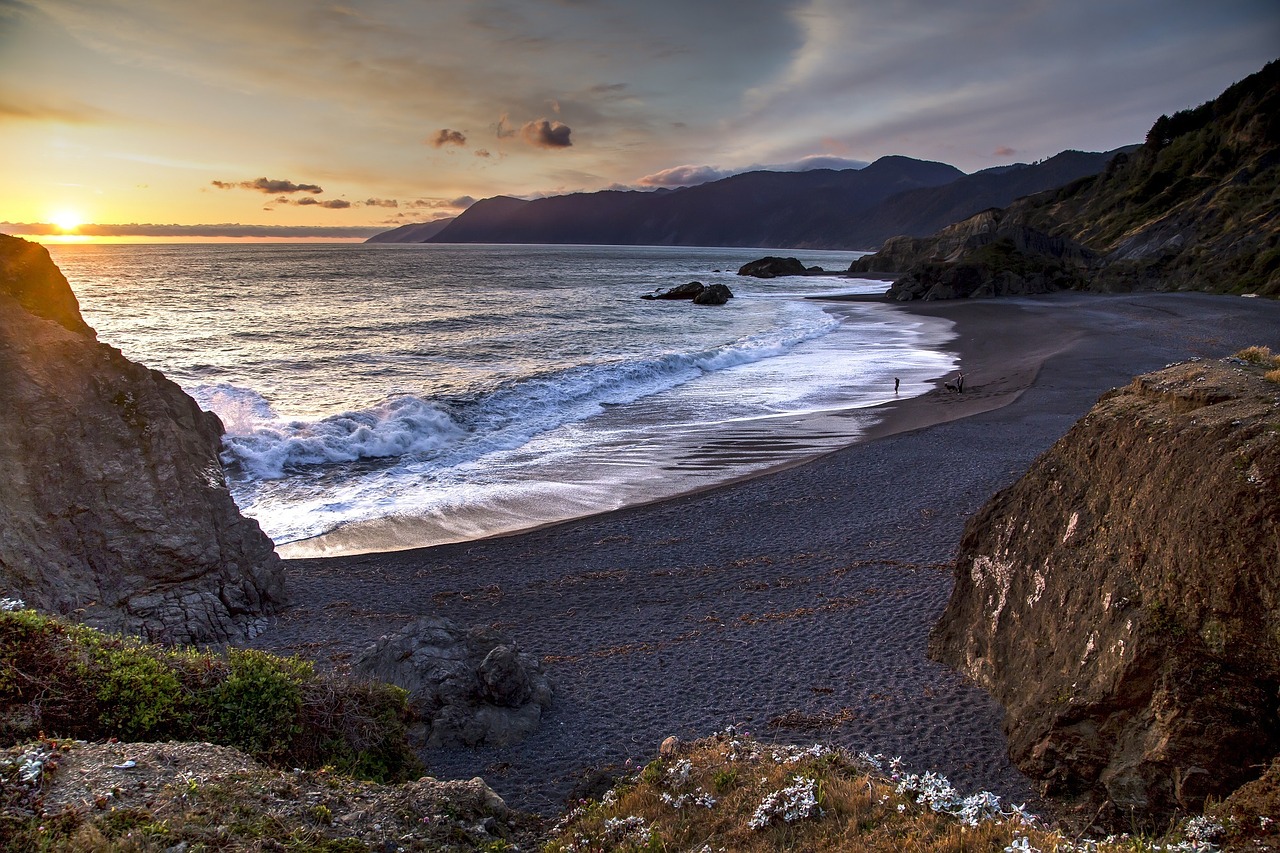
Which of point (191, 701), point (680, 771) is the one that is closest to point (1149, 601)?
point (680, 771)

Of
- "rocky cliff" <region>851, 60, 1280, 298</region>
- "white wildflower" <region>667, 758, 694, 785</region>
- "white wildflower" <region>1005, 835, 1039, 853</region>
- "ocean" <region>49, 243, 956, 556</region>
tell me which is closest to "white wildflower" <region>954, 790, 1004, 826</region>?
"white wildflower" <region>1005, 835, 1039, 853</region>

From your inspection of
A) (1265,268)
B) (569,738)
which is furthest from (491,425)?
(1265,268)

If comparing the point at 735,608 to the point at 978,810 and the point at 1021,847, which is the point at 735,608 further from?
the point at 1021,847

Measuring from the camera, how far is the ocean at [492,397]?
49.1 ft

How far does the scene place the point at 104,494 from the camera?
8789 millimetres

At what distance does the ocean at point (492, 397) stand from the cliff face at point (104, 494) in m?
2.88

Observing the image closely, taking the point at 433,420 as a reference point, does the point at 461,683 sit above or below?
below

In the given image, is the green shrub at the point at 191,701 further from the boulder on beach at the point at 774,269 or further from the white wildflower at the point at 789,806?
the boulder on beach at the point at 774,269

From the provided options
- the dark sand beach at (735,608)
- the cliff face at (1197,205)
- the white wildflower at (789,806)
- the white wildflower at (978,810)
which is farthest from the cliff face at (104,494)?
the cliff face at (1197,205)

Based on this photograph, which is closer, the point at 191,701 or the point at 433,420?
the point at 191,701

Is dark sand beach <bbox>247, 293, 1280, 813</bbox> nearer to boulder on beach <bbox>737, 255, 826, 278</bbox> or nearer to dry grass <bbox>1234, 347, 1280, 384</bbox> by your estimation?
dry grass <bbox>1234, 347, 1280, 384</bbox>

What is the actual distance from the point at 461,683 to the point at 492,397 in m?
18.0

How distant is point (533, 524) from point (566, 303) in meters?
48.3

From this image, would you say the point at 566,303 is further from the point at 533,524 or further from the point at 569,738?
the point at 569,738
